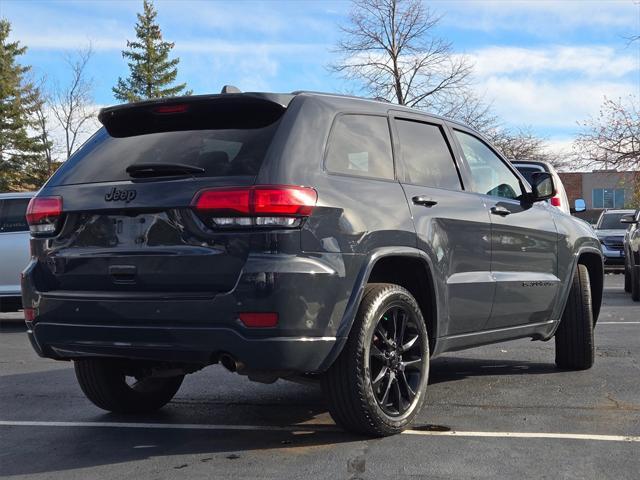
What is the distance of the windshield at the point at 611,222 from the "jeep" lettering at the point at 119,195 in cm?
2173

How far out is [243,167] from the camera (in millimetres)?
4102

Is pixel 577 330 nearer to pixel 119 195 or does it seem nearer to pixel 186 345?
pixel 186 345

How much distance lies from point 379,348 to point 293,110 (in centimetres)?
138

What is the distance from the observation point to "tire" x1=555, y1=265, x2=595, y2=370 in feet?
21.4

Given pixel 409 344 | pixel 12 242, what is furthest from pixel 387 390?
pixel 12 242

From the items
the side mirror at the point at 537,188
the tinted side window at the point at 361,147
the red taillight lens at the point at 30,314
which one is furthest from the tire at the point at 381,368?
the side mirror at the point at 537,188

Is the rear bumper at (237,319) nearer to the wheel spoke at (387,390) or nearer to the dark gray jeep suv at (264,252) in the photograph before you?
the dark gray jeep suv at (264,252)

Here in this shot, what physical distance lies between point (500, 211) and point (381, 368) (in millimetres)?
1698

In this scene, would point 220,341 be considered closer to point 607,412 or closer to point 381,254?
point 381,254

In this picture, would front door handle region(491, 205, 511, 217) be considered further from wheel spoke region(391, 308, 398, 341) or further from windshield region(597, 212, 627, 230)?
windshield region(597, 212, 627, 230)

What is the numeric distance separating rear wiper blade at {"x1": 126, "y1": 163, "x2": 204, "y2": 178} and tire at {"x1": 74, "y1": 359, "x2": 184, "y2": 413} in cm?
131

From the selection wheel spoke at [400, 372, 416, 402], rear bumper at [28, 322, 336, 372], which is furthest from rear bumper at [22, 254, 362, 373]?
wheel spoke at [400, 372, 416, 402]

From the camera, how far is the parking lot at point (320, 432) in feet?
13.0

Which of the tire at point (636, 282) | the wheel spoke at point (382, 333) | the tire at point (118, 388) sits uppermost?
the wheel spoke at point (382, 333)
